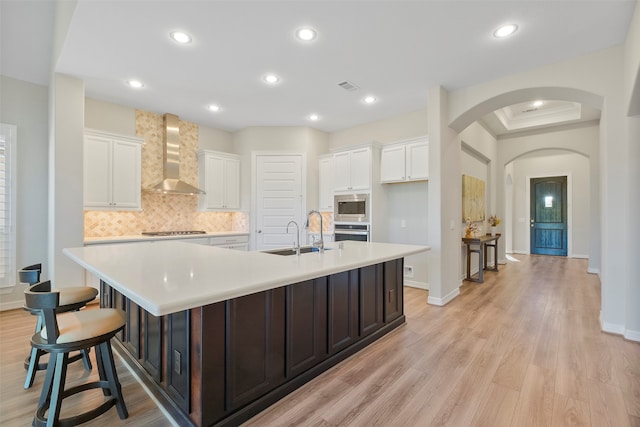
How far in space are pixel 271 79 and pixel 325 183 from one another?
2.43m

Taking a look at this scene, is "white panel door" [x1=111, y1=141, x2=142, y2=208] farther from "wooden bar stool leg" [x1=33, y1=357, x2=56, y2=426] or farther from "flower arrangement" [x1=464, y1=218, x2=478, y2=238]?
"flower arrangement" [x1=464, y1=218, x2=478, y2=238]

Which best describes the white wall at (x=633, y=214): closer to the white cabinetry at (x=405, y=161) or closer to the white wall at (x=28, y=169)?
the white cabinetry at (x=405, y=161)

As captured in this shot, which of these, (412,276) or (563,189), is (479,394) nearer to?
(412,276)

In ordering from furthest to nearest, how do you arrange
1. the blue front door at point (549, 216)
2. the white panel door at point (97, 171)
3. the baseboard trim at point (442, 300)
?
the blue front door at point (549, 216)
the white panel door at point (97, 171)
the baseboard trim at point (442, 300)

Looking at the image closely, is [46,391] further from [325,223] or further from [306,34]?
[325,223]

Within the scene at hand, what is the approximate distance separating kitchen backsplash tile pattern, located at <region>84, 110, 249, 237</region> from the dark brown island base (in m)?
2.30

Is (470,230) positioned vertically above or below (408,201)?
below

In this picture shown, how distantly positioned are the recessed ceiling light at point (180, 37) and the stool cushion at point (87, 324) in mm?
2536

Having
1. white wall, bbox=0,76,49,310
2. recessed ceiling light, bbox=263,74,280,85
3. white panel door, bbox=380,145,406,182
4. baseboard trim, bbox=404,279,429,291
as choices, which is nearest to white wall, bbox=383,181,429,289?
baseboard trim, bbox=404,279,429,291

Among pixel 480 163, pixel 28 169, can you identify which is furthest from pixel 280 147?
pixel 480 163

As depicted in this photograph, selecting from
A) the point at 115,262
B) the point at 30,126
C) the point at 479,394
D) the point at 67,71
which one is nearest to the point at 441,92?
the point at 479,394

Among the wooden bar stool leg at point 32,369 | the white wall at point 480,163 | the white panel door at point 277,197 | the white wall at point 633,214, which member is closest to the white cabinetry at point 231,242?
the white panel door at point 277,197

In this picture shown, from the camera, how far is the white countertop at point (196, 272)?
1306 mm

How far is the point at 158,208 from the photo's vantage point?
521 cm
